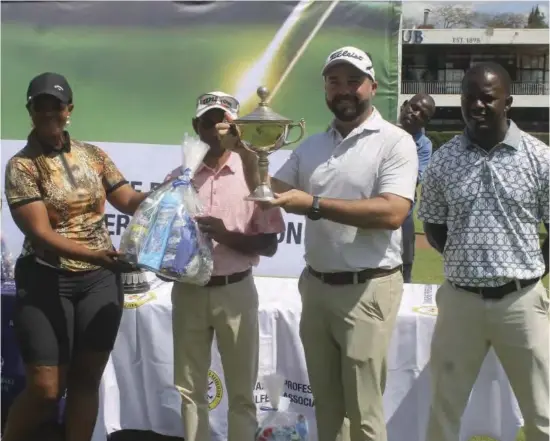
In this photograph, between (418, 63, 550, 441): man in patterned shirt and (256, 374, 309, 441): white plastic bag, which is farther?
(256, 374, 309, 441): white plastic bag

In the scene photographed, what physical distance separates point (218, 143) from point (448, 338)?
122 cm

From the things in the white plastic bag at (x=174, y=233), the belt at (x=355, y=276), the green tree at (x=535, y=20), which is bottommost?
the belt at (x=355, y=276)

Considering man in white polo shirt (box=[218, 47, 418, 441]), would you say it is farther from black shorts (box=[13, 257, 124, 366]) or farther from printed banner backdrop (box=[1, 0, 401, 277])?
printed banner backdrop (box=[1, 0, 401, 277])

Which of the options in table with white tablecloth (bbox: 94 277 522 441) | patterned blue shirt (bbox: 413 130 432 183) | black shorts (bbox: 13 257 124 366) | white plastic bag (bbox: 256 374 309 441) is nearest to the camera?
black shorts (bbox: 13 257 124 366)

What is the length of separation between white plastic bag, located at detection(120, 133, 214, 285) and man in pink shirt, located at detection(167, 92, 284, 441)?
0.36 ft

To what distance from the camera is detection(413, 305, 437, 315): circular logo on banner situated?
11.3ft

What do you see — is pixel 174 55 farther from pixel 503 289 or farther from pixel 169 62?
pixel 503 289

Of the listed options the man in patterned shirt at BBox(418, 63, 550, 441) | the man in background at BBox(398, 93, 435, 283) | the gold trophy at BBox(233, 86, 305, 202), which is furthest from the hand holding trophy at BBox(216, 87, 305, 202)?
the man in background at BBox(398, 93, 435, 283)

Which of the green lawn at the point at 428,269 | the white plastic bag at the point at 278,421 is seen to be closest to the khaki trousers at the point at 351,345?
the white plastic bag at the point at 278,421

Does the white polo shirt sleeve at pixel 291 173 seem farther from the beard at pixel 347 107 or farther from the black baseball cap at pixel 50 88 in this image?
the black baseball cap at pixel 50 88

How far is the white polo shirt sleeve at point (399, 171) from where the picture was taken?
2441 mm

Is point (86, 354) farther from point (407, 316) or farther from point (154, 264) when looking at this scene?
point (407, 316)

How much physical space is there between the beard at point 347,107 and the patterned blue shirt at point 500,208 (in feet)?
1.43

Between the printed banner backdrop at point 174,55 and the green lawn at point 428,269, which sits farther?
the green lawn at point 428,269
